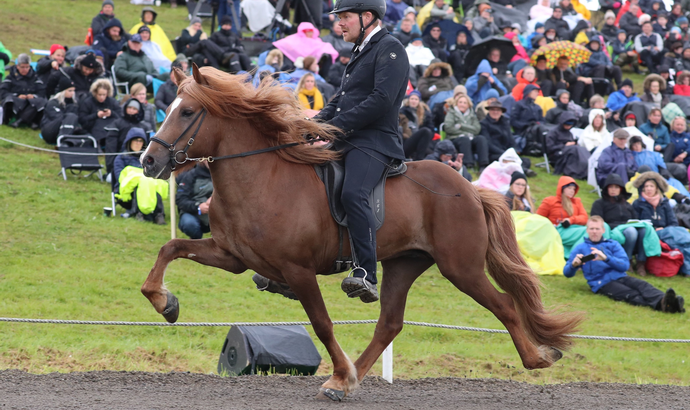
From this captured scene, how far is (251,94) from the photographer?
5680 mm

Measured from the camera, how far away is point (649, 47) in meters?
26.1

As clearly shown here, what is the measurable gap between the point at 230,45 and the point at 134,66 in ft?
9.90

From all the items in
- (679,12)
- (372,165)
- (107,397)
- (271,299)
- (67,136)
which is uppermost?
(679,12)

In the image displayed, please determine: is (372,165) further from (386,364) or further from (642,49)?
(642,49)

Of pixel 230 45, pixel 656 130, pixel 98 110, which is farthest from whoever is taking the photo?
pixel 230 45

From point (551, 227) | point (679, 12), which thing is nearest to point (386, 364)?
point (551, 227)

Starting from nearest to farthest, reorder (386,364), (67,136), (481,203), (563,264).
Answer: (481,203) → (386,364) → (563,264) → (67,136)

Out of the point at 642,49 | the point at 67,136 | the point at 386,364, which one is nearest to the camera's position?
the point at 386,364

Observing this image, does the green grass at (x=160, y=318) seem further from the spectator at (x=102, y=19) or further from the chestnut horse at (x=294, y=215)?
the spectator at (x=102, y=19)

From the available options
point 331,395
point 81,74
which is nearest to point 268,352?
point 331,395

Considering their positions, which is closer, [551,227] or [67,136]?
[551,227]

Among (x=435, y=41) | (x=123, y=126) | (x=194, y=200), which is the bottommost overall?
(x=194, y=200)

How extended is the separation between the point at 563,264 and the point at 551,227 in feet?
2.11

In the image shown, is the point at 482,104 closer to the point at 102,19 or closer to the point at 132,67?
the point at 132,67
